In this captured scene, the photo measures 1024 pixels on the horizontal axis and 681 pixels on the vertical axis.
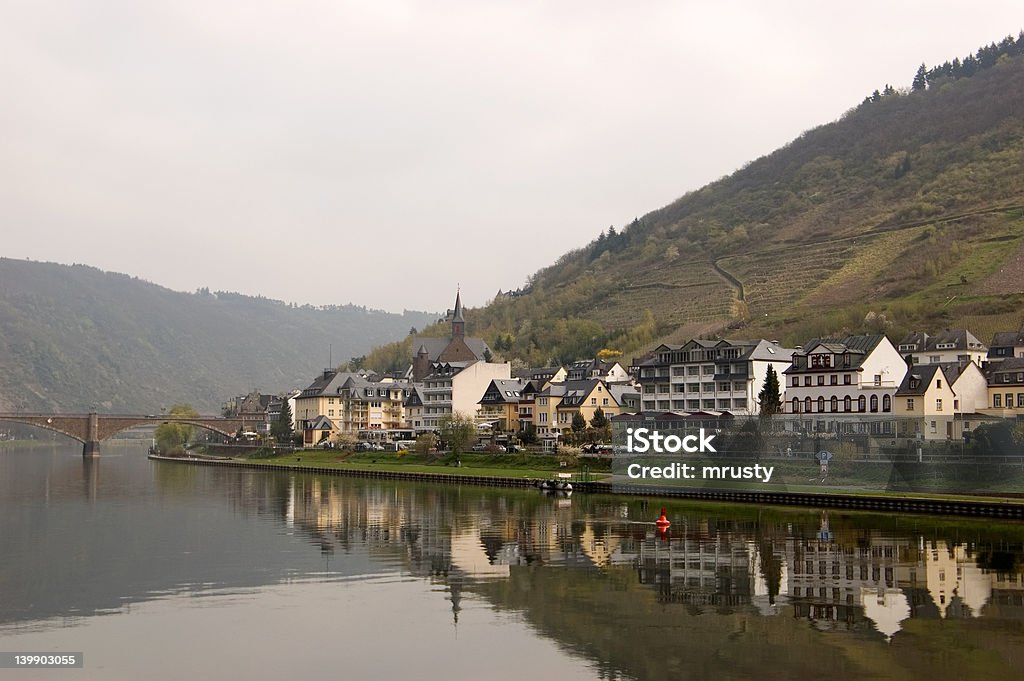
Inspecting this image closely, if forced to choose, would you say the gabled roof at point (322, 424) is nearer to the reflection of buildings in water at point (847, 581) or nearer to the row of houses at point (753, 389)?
the row of houses at point (753, 389)

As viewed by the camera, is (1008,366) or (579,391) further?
(579,391)

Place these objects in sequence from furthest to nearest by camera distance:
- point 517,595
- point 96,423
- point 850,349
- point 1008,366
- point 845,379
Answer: point 96,423, point 850,349, point 845,379, point 1008,366, point 517,595

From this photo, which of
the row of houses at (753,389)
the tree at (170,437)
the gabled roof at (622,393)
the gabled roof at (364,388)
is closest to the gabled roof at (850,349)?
the row of houses at (753,389)

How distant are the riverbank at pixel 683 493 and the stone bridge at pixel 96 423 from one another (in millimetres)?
57446

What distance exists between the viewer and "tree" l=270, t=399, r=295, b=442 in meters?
162

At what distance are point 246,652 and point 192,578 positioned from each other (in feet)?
45.3

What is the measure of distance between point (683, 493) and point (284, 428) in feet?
320

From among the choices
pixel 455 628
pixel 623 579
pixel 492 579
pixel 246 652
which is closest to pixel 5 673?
pixel 246 652

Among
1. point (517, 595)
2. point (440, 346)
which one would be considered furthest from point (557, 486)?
point (440, 346)

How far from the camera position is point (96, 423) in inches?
7062

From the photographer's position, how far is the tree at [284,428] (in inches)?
6398

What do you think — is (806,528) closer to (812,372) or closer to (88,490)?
(812,372)

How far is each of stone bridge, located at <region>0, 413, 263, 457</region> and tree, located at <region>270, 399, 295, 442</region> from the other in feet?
80.5

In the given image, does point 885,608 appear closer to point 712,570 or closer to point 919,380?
point 712,570
